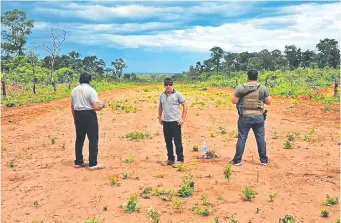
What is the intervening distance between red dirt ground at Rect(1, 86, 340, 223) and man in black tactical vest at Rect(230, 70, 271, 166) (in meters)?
0.56

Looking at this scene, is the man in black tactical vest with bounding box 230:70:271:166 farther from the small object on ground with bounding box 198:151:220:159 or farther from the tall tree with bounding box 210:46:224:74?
the tall tree with bounding box 210:46:224:74

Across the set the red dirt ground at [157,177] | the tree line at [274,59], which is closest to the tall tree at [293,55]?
the tree line at [274,59]

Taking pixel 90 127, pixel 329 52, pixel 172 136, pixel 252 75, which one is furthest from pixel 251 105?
pixel 329 52

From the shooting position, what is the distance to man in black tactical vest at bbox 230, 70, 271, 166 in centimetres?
827

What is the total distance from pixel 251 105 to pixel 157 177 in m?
2.40

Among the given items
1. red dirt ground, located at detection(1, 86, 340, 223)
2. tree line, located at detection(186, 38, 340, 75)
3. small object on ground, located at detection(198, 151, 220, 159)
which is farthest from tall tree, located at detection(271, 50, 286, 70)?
small object on ground, located at detection(198, 151, 220, 159)

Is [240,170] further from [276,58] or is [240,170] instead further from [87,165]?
[276,58]

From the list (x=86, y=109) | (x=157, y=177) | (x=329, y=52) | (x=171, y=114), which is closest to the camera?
(x=157, y=177)

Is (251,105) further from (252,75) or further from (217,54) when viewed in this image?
(217,54)

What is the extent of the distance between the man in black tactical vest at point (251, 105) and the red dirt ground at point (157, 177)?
21.9 inches

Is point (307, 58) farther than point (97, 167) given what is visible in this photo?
Yes

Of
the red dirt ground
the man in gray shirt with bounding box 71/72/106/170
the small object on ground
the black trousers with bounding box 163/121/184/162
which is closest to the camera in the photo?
the red dirt ground

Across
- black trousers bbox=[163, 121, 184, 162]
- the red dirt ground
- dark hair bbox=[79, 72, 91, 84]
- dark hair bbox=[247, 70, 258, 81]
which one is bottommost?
the red dirt ground

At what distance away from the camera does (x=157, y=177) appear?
7574 mm
